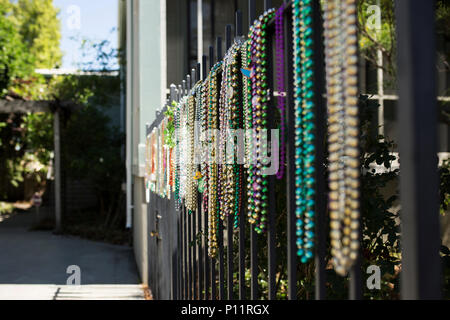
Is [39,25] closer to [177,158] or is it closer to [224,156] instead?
[177,158]

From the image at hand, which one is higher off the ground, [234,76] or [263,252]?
[234,76]

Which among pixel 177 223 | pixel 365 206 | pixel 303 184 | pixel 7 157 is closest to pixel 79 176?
A: pixel 7 157

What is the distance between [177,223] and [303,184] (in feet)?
7.70

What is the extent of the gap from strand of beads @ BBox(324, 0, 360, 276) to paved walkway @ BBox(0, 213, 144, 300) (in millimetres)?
5002

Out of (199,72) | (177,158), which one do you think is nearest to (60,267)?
(177,158)

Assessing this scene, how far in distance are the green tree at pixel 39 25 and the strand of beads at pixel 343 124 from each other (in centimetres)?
2822

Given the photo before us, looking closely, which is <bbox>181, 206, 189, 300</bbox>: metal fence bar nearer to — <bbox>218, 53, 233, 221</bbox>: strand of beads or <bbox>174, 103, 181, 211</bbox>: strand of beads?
<bbox>174, 103, 181, 211</bbox>: strand of beads

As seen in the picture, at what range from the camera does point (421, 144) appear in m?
0.86

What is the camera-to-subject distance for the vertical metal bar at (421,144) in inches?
33.7

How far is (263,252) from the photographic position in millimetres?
3145

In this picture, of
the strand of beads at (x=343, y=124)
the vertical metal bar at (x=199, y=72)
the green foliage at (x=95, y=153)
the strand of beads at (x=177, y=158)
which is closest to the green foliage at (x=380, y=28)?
the strand of beads at (x=177, y=158)

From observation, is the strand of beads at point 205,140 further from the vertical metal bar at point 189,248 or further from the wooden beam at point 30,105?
the wooden beam at point 30,105

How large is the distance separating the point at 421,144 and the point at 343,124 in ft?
0.70
